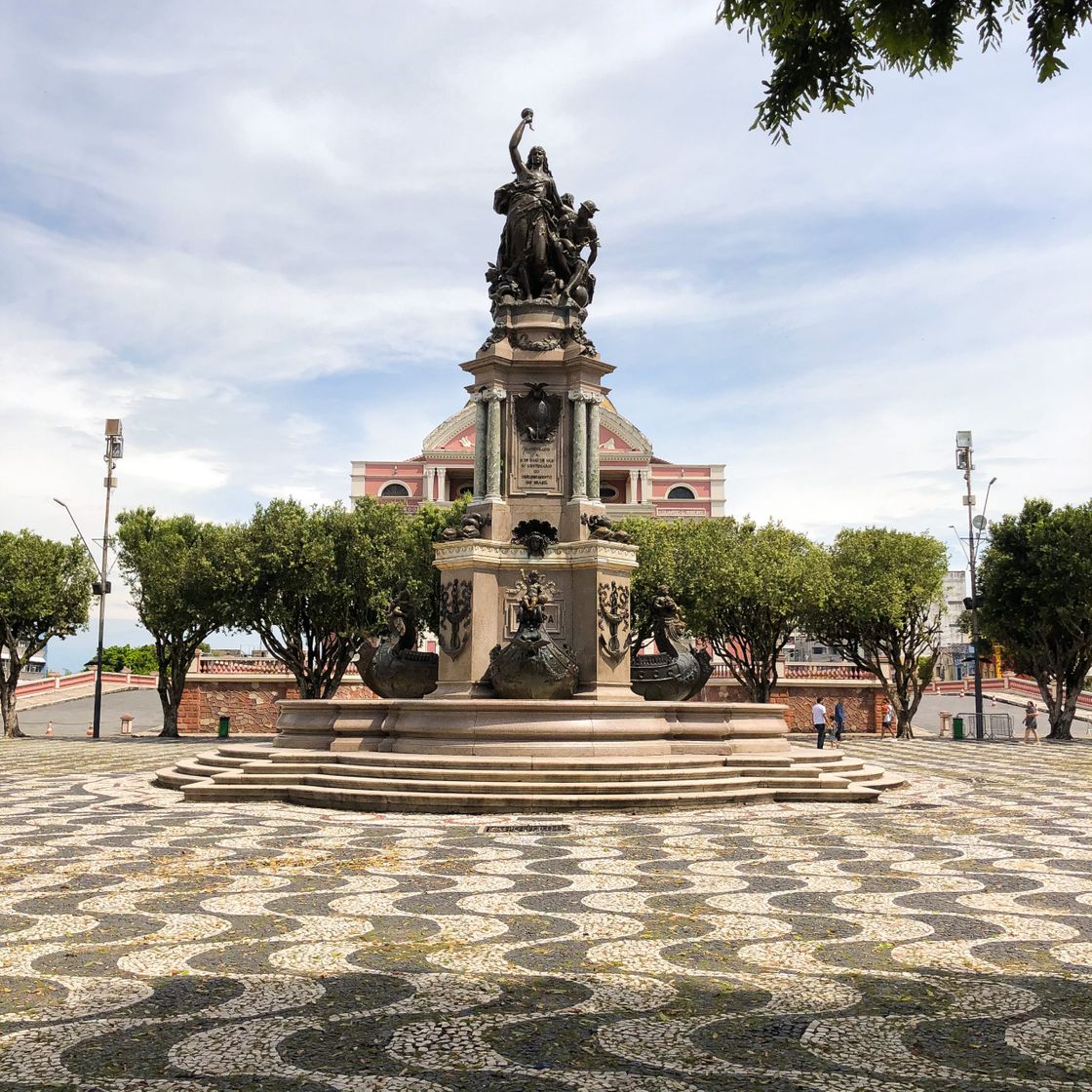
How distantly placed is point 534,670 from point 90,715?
38.6 m

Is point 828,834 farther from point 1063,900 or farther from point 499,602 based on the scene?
point 499,602

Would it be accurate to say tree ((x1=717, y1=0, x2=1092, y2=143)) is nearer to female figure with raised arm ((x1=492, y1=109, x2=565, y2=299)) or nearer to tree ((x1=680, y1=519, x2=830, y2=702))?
female figure with raised arm ((x1=492, y1=109, x2=565, y2=299))

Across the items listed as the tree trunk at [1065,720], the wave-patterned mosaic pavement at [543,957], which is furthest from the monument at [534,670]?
the tree trunk at [1065,720]

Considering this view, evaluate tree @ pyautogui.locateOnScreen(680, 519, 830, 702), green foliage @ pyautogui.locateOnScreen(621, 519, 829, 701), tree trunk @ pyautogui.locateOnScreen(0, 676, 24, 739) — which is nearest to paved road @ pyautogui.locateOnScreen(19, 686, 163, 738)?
tree trunk @ pyautogui.locateOnScreen(0, 676, 24, 739)

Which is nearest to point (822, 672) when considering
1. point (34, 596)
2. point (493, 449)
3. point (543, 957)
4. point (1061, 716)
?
point (1061, 716)

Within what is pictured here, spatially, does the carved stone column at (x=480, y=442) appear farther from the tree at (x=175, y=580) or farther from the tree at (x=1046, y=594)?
the tree at (x=1046, y=594)

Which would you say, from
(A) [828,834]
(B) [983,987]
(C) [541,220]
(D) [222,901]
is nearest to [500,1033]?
(B) [983,987]

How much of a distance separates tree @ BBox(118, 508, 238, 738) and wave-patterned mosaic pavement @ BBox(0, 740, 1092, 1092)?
23006mm

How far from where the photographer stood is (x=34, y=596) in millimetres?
36562

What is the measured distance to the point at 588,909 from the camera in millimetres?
7070

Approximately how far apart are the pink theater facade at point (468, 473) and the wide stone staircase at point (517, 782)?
190ft

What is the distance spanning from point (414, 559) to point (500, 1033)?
3007 centimetres

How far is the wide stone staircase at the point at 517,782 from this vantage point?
493 inches

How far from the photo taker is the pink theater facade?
74188mm
